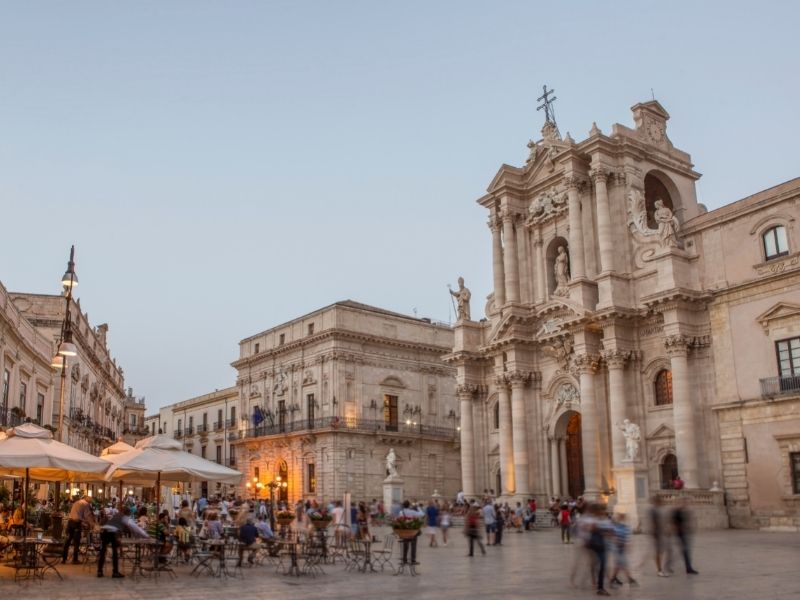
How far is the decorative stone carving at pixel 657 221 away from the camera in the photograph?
30719 mm

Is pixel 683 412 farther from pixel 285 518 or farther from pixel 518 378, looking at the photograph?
pixel 285 518

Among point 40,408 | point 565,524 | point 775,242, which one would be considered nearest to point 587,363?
point 775,242

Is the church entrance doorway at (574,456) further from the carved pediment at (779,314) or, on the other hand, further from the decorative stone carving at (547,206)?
the carved pediment at (779,314)

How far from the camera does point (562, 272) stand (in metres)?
35.1

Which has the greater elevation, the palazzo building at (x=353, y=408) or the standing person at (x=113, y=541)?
the palazzo building at (x=353, y=408)

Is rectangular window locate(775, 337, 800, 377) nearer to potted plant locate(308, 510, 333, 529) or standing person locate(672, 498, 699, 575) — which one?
standing person locate(672, 498, 699, 575)

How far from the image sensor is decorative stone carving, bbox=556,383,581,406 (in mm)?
34000

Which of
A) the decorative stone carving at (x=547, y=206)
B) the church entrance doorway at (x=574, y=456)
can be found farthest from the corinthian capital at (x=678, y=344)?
the decorative stone carving at (x=547, y=206)

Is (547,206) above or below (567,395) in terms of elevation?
above

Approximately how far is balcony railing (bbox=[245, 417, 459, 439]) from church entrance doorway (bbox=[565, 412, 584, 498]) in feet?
49.8

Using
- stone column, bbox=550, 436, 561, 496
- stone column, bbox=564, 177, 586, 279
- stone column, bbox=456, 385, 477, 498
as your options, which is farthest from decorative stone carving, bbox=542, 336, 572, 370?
stone column, bbox=456, 385, 477, 498

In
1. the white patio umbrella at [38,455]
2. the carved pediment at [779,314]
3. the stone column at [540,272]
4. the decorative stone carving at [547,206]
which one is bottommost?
the white patio umbrella at [38,455]

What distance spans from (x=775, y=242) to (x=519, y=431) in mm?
→ 12718

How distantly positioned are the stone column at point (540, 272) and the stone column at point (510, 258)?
0.91 metres
